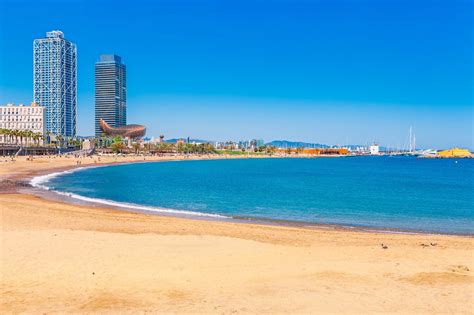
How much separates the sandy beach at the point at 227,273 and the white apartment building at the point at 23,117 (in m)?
183

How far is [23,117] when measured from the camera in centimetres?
18500

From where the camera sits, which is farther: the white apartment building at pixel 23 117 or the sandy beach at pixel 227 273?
the white apartment building at pixel 23 117

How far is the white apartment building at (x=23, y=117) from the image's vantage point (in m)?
183

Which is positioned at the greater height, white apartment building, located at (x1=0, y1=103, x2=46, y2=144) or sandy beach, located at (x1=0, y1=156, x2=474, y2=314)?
white apartment building, located at (x1=0, y1=103, x2=46, y2=144)

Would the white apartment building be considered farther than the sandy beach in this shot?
Yes

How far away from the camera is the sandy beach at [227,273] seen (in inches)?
374

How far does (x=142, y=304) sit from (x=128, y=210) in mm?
20991

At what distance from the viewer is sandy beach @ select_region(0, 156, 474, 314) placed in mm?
9492

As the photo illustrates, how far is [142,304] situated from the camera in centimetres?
944

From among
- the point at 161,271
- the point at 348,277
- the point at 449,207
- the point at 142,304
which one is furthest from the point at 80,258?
the point at 449,207

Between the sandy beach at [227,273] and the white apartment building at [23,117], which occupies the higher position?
the white apartment building at [23,117]

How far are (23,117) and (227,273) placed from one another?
19708 cm

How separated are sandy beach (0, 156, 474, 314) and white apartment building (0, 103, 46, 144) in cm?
18274

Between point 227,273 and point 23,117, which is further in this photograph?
point 23,117
